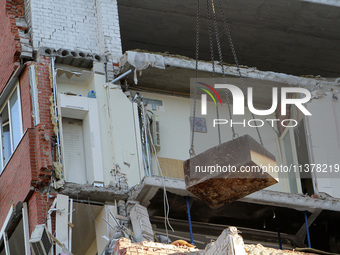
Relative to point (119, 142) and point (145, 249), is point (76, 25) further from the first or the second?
point (145, 249)

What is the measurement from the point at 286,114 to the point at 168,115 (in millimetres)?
2938

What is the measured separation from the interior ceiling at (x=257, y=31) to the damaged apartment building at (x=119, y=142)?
73 centimetres

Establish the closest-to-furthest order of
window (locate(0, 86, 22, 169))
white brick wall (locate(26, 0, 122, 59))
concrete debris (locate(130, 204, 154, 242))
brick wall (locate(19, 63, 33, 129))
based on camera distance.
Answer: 1. concrete debris (locate(130, 204, 154, 242))
2. brick wall (locate(19, 63, 33, 129))
3. window (locate(0, 86, 22, 169))
4. white brick wall (locate(26, 0, 122, 59))

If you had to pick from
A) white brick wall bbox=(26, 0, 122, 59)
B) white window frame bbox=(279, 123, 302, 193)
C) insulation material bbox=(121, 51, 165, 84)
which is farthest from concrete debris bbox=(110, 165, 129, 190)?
white window frame bbox=(279, 123, 302, 193)

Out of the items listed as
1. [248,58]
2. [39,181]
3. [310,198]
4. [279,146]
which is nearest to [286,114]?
[279,146]

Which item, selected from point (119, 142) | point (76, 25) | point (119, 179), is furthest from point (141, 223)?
point (76, 25)

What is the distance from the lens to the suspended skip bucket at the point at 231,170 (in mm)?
18094

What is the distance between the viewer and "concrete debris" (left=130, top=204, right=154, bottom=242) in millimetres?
21016

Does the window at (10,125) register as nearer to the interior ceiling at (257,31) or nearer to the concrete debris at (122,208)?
the concrete debris at (122,208)

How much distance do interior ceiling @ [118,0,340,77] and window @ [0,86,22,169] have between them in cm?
470

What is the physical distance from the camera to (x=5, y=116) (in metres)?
24.6

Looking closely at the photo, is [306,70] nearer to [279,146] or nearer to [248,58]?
[248,58]

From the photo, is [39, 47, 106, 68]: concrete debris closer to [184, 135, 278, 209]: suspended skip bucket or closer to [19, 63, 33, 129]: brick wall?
[19, 63, 33, 129]: brick wall

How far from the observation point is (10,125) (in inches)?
957
